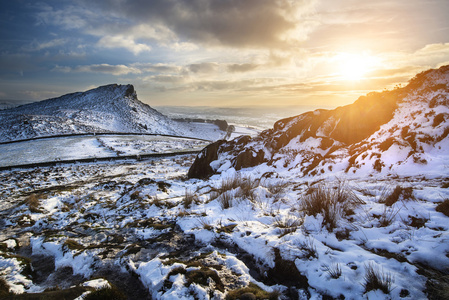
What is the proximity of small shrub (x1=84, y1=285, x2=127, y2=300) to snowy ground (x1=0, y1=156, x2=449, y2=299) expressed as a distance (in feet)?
0.88

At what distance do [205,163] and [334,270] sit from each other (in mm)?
12777

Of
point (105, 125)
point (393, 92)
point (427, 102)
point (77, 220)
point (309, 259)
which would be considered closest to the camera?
point (309, 259)

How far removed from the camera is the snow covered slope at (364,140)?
23.0ft

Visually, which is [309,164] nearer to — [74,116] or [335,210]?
[335,210]

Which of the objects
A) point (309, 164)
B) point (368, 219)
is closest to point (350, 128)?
point (309, 164)

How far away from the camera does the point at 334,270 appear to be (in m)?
2.71

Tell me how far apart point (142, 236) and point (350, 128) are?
11.6 metres

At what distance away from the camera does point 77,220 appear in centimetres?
683

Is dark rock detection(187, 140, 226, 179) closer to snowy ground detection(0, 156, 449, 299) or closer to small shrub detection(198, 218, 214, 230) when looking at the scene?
snowy ground detection(0, 156, 449, 299)

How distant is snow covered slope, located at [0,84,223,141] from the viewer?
170 feet

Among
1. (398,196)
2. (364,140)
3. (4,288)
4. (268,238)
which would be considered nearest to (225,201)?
(268,238)

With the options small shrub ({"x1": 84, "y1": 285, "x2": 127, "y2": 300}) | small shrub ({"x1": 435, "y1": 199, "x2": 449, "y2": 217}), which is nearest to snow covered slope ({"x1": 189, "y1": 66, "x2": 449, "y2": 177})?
small shrub ({"x1": 435, "y1": 199, "x2": 449, "y2": 217})

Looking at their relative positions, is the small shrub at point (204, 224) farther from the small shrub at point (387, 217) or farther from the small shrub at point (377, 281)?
the small shrub at point (387, 217)

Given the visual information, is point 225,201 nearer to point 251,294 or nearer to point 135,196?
point 251,294
